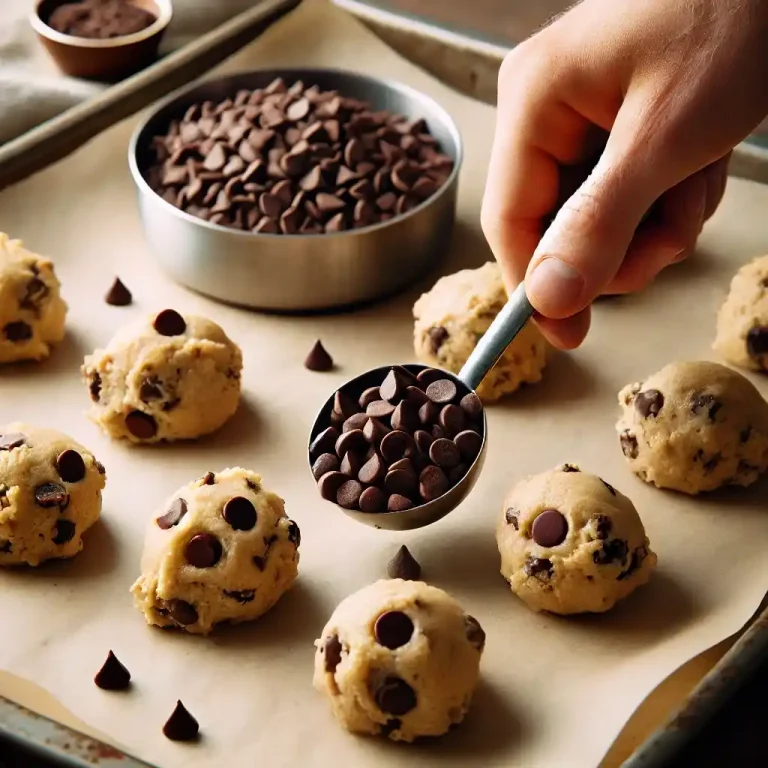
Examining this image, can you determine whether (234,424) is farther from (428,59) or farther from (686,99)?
(428,59)

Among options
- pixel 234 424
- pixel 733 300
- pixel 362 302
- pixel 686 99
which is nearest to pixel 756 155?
pixel 733 300

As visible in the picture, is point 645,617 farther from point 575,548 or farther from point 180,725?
point 180,725

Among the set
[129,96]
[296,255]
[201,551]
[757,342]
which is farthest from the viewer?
[129,96]

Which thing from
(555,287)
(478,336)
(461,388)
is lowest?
(478,336)

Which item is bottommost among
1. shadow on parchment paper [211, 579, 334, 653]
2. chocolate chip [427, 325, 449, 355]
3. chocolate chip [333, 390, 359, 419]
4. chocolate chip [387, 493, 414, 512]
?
shadow on parchment paper [211, 579, 334, 653]

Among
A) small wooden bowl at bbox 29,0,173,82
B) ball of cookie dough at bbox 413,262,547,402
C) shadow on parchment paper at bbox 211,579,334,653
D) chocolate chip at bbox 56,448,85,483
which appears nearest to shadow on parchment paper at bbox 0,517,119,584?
chocolate chip at bbox 56,448,85,483

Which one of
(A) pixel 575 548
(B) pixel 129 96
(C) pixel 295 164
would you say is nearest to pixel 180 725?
(A) pixel 575 548

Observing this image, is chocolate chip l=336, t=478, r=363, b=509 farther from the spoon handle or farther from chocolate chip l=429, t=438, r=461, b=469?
the spoon handle
